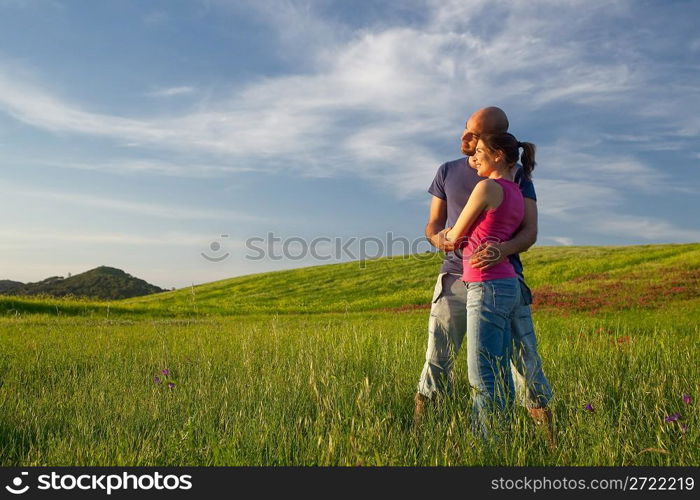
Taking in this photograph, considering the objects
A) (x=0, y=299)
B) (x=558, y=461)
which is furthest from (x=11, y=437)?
(x=0, y=299)

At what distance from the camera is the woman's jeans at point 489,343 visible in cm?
400

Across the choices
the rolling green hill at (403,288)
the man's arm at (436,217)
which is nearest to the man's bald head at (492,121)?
the man's arm at (436,217)

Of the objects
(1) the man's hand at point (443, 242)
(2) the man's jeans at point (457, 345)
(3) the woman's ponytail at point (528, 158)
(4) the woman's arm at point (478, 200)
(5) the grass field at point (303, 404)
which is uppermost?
(3) the woman's ponytail at point (528, 158)

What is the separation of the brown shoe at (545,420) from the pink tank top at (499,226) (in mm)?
1151

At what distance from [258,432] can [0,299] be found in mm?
27151

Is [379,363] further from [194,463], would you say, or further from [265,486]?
[265,486]

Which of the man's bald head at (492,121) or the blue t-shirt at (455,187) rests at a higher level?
the man's bald head at (492,121)

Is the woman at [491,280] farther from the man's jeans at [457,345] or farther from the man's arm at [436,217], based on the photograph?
the man's arm at [436,217]

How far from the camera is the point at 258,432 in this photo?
4.32 metres

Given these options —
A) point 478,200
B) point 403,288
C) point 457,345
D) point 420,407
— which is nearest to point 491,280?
point 478,200

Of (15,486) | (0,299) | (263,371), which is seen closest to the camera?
(15,486)

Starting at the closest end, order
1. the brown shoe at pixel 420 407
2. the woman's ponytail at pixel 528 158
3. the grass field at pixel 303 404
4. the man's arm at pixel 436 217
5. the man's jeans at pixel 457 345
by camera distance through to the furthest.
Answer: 1. the grass field at pixel 303 404
2. the man's jeans at pixel 457 345
3. the woman's ponytail at pixel 528 158
4. the brown shoe at pixel 420 407
5. the man's arm at pixel 436 217

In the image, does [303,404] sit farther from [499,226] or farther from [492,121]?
[492,121]

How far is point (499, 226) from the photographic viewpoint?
4.11m
